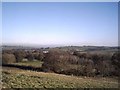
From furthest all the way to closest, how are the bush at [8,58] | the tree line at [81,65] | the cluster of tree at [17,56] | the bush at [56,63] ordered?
the cluster of tree at [17,56]
the bush at [8,58]
the bush at [56,63]
the tree line at [81,65]

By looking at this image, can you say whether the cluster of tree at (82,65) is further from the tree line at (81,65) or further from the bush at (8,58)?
the bush at (8,58)

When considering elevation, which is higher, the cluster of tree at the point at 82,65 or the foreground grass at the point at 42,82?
the foreground grass at the point at 42,82

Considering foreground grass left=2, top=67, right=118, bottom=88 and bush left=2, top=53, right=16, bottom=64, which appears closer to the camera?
foreground grass left=2, top=67, right=118, bottom=88

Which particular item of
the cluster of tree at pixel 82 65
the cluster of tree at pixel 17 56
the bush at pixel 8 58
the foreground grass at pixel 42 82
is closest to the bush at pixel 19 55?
the cluster of tree at pixel 17 56

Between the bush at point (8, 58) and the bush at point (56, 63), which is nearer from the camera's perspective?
the bush at point (56, 63)

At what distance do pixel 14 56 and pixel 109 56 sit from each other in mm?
12682

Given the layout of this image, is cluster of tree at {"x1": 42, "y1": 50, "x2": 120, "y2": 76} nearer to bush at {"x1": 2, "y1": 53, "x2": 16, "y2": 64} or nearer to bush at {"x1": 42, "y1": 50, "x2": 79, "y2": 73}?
bush at {"x1": 42, "y1": 50, "x2": 79, "y2": 73}

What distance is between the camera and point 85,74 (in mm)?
22453

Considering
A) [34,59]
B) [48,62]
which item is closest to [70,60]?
[48,62]

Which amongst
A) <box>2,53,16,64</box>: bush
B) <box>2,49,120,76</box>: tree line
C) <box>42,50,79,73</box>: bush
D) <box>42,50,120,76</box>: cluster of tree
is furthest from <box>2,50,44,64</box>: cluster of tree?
<box>42,50,120,76</box>: cluster of tree

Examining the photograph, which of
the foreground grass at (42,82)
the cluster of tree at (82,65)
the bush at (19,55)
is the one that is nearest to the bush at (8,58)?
the bush at (19,55)

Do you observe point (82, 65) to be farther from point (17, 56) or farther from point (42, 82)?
point (42, 82)

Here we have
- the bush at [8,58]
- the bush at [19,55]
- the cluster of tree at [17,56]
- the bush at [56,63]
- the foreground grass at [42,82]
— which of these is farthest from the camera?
the bush at [19,55]

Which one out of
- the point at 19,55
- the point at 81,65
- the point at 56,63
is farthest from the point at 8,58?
the point at 81,65
